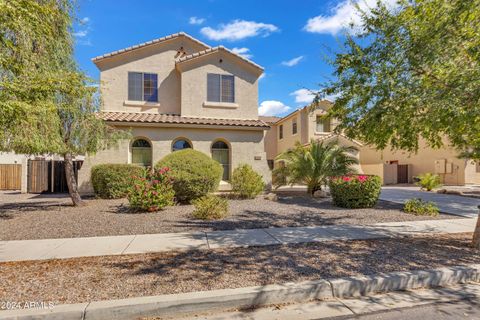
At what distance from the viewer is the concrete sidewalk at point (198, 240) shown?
205 inches

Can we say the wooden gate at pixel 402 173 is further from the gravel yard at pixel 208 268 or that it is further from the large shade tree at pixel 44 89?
the large shade tree at pixel 44 89

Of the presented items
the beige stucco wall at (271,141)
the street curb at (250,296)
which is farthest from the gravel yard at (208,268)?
the beige stucco wall at (271,141)

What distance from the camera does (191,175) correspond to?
10156mm

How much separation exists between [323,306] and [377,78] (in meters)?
4.85

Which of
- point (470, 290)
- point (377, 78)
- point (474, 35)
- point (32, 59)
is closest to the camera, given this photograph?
point (470, 290)

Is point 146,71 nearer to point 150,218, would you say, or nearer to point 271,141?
point 150,218

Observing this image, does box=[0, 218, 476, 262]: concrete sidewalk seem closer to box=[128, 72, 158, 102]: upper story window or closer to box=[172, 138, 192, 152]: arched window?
box=[172, 138, 192, 152]: arched window

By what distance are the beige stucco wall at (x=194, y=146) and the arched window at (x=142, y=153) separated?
0.37 m

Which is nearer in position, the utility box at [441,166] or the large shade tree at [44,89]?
the large shade tree at [44,89]

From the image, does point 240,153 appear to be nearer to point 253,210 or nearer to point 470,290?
point 253,210

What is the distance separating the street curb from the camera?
3139mm

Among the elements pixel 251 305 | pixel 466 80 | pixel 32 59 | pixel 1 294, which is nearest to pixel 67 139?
pixel 32 59

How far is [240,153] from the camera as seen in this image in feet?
46.3

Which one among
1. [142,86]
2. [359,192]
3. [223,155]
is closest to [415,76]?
[359,192]
